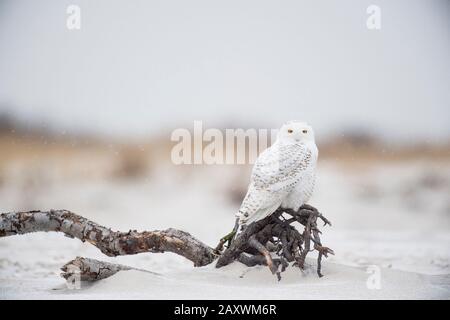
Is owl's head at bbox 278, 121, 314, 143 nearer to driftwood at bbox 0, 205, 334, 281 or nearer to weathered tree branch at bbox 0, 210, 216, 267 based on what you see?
driftwood at bbox 0, 205, 334, 281

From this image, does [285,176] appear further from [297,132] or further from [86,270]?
[86,270]

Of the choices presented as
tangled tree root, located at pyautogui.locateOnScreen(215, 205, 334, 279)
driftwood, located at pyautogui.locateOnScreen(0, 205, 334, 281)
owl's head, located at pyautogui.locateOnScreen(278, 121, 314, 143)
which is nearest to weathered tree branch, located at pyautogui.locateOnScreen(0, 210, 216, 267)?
driftwood, located at pyautogui.locateOnScreen(0, 205, 334, 281)

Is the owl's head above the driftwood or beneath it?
above

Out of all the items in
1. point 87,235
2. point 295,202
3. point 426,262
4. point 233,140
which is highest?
point 233,140

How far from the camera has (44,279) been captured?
9.66 feet

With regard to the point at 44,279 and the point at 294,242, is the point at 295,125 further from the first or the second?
the point at 44,279

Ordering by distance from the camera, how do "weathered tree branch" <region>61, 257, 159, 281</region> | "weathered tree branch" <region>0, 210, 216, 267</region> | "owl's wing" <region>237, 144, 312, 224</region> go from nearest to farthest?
"owl's wing" <region>237, 144, 312, 224</region>, "weathered tree branch" <region>61, 257, 159, 281</region>, "weathered tree branch" <region>0, 210, 216, 267</region>

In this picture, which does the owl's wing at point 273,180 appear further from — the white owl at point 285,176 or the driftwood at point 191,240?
the driftwood at point 191,240

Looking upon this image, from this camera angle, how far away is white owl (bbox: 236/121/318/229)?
2.47 metres

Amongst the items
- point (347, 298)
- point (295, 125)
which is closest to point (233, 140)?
point (295, 125)

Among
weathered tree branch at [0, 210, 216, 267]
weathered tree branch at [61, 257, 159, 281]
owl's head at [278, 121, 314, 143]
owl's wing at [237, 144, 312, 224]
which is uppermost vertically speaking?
owl's head at [278, 121, 314, 143]

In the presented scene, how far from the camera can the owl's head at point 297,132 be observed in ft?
8.36

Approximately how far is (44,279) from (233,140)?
1.14 metres

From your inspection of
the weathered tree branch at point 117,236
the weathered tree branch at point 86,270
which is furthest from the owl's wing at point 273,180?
the weathered tree branch at point 86,270
